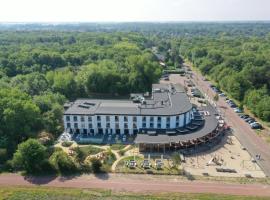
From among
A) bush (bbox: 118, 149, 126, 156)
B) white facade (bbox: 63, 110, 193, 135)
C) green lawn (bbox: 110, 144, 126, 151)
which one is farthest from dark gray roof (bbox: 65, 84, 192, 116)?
bush (bbox: 118, 149, 126, 156)

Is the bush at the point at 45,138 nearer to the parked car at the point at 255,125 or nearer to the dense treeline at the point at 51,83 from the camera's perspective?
the dense treeline at the point at 51,83

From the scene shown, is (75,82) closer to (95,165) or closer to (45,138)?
(45,138)

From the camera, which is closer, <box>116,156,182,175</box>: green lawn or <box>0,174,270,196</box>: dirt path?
<box>0,174,270,196</box>: dirt path

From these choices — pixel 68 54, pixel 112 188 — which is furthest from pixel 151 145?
pixel 68 54

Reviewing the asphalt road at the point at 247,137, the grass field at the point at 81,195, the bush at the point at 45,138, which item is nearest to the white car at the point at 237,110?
the asphalt road at the point at 247,137

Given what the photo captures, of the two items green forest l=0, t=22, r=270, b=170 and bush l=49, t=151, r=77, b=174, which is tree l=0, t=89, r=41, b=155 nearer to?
green forest l=0, t=22, r=270, b=170
